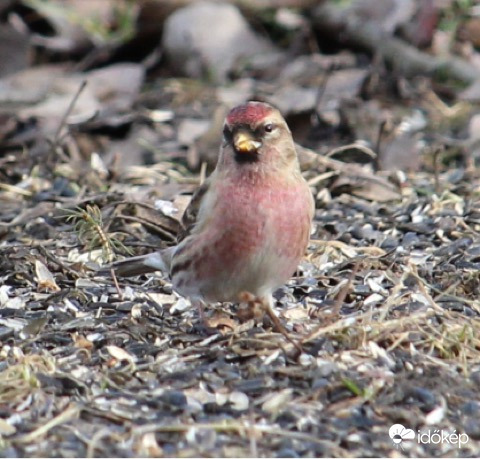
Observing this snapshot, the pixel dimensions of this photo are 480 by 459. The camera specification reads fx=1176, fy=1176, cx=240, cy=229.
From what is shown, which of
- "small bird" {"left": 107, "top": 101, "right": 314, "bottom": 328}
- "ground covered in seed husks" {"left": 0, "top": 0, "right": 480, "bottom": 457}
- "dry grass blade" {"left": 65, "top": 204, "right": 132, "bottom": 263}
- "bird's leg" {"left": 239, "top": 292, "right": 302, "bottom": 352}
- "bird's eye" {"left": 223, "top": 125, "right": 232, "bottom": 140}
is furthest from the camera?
"dry grass blade" {"left": 65, "top": 204, "right": 132, "bottom": 263}

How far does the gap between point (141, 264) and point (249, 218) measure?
0.88m

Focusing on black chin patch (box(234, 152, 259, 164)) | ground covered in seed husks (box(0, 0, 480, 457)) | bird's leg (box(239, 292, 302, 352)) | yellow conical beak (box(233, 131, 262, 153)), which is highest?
yellow conical beak (box(233, 131, 262, 153))

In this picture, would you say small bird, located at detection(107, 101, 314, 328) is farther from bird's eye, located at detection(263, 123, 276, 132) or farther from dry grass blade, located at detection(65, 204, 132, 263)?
dry grass blade, located at detection(65, 204, 132, 263)

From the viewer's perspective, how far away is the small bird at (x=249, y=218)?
15.7ft

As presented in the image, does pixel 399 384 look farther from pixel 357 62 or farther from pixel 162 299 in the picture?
pixel 357 62

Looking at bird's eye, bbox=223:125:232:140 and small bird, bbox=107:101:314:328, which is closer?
small bird, bbox=107:101:314:328

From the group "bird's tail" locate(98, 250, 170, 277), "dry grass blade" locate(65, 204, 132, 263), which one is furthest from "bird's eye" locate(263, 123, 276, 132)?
"dry grass blade" locate(65, 204, 132, 263)

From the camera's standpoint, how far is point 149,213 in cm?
615

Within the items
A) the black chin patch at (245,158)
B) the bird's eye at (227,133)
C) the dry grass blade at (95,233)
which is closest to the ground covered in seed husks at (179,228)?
the dry grass blade at (95,233)

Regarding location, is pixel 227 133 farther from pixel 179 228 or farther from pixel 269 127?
pixel 179 228

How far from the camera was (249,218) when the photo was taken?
478 cm

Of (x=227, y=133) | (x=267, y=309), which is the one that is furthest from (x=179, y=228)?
(x=267, y=309)

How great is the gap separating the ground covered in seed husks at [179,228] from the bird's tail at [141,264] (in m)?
0.12

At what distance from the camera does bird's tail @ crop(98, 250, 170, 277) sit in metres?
→ 5.46
